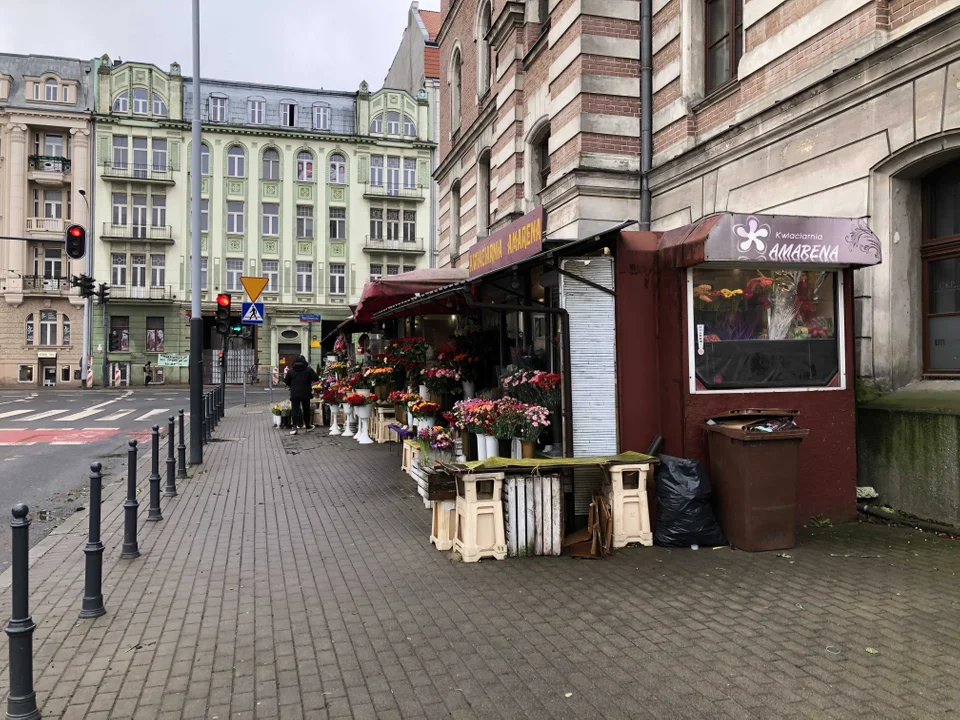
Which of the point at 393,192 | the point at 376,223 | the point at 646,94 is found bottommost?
the point at 646,94

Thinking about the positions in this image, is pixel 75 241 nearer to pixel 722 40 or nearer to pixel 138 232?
pixel 722 40

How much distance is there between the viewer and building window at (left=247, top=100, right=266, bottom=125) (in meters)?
45.0

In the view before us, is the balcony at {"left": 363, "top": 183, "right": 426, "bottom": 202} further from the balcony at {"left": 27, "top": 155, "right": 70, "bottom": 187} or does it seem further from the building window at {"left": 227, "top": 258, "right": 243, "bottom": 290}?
the balcony at {"left": 27, "top": 155, "right": 70, "bottom": 187}

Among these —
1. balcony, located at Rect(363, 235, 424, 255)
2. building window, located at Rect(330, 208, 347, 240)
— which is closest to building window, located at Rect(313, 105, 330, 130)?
building window, located at Rect(330, 208, 347, 240)

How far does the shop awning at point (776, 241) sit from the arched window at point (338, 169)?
41.9 m

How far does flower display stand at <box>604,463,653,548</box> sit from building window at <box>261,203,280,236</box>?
41857mm


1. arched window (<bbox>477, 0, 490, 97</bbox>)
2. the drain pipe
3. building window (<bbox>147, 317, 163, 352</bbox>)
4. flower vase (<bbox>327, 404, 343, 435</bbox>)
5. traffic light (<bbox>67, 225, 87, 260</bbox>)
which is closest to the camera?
the drain pipe

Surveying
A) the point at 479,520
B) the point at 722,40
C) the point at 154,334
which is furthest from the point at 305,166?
the point at 479,520

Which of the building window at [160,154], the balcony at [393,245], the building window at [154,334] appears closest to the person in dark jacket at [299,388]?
the building window at [154,334]

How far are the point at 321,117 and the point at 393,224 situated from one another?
8.12 m

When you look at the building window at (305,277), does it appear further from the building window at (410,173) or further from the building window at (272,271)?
the building window at (410,173)

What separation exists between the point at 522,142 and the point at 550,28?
2.58 meters

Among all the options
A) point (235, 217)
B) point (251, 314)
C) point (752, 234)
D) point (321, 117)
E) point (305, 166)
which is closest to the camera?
point (752, 234)

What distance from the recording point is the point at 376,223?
46594 mm
